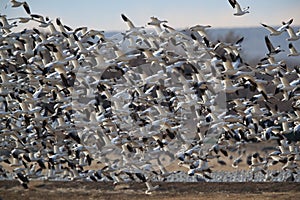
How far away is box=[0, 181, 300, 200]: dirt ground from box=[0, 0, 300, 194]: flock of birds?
0.56 metres

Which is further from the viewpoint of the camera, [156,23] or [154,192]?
[154,192]

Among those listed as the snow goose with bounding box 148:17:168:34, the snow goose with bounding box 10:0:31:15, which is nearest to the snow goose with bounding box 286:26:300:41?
the snow goose with bounding box 148:17:168:34

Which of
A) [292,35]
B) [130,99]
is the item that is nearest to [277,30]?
[292,35]

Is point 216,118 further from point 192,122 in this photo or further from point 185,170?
point 185,170

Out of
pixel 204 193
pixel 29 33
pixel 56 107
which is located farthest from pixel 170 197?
pixel 29 33

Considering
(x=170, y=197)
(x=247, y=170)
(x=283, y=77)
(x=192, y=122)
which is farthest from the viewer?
(x=247, y=170)

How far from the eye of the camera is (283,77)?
18000 millimetres

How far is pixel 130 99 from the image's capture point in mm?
18688

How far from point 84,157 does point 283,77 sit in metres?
6.12

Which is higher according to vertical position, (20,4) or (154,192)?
(20,4)

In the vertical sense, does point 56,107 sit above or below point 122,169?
above

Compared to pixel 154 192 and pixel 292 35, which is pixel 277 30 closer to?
pixel 292 35

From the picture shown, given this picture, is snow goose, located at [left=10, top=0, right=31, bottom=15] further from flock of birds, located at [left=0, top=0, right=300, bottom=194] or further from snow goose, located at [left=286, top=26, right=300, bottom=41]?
Result: snow goose, located at [left=286, top=26, right=300, bottom=41]

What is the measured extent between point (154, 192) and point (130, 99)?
3.04m
